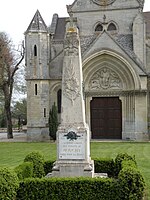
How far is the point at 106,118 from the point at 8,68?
34.8 ft

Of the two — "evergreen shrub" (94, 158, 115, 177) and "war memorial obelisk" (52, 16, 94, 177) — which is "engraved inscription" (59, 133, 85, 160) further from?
"evergreen shrub" (94, 158, 115, 177)

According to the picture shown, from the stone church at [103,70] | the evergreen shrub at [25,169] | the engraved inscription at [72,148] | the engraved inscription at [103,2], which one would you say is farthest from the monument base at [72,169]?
the engraved inscription at [103,2]

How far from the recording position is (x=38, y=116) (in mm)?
31250

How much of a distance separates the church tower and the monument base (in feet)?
68.0

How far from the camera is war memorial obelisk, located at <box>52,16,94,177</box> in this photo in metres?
10.6

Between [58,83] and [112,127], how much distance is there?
5.86 meters

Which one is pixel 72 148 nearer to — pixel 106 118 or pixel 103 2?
pixel 106 118

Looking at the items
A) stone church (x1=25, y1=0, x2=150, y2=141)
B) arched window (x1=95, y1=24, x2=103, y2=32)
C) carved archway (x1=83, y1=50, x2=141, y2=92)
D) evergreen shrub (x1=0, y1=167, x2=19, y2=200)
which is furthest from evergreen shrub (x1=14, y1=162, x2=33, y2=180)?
arched window (x1=95, y1=24, x2=103, y2=32)

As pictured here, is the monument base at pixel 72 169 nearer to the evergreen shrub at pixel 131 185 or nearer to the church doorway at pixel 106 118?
the evergreen shrub at pixel 131 185

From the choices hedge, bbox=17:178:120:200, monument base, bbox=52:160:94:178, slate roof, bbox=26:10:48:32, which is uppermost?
slate roof, bbox=26:10:48:32

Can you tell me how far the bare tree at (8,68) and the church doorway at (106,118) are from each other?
8770mm

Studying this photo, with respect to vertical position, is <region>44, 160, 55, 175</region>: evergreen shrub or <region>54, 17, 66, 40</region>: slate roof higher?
<region>54, 17, 66, 40</region>: slate roof

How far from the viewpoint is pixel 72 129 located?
1062cm

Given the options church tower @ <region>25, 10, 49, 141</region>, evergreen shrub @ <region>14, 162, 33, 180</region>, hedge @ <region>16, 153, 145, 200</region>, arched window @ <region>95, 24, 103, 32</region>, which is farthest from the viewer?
arched window @ <region>95, 24, 103, 32</region>
